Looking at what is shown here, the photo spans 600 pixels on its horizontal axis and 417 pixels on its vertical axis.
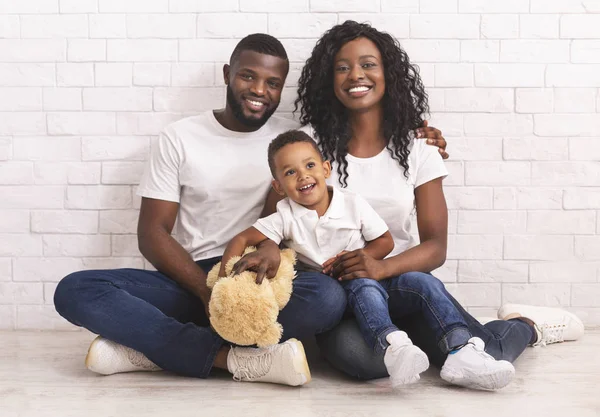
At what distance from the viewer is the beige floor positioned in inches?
72.3

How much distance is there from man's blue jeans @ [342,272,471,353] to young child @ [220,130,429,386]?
0.07 ft

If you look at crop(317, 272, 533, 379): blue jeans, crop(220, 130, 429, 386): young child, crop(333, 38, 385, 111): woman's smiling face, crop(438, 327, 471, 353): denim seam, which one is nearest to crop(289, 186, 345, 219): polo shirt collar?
crop(220, 130, 429, 386): young child

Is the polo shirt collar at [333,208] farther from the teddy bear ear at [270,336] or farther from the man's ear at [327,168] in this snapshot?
the teddy bear ear at [270,336]

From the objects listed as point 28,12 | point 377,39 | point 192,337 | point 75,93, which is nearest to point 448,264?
point 377,39

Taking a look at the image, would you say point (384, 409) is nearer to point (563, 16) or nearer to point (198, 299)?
point (198, 299)

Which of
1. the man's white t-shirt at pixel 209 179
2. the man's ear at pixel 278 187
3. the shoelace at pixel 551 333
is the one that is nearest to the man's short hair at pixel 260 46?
the man's white t-shirt at pixel 209 179

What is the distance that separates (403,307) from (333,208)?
1.21 feet

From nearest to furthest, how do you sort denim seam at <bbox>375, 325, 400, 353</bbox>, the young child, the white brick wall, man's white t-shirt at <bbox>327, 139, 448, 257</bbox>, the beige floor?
1. the beige floor
2. denim seam at <bbox>375, 325, 400, 353</bbox>
3. the young child
4. man's white t-shirt at <bbox>327, 139, 448, 257</bbox>
5. the white brick wall

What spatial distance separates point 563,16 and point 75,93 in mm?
1851

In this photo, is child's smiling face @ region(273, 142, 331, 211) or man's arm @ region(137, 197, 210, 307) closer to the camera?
child's smiling face @ region(273, 142, 331, 211)

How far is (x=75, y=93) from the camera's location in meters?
2.71

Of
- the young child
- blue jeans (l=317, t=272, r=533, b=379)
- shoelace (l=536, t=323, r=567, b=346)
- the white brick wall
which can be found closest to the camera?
blue jeans (l=317, t=272, r=533, b=379)

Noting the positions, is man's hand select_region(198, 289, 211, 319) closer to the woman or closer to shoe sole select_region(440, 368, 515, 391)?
the woman

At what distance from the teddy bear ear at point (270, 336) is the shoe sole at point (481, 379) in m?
0.47
